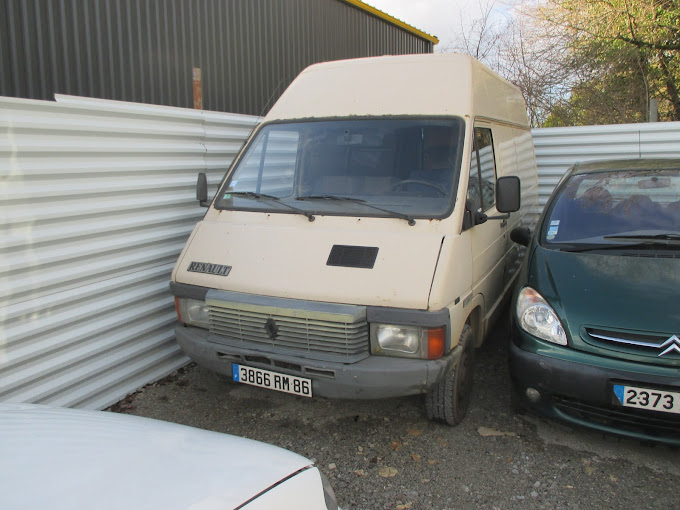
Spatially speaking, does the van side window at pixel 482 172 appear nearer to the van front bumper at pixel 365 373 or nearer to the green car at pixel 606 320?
the green car at pixel 606 320

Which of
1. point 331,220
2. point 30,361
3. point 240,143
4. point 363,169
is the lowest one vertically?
point 30,361

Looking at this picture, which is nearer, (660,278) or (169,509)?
(169,509)

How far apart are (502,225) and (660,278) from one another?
5.33 feet

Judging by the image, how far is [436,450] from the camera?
139 inches

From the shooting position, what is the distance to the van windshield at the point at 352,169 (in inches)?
149

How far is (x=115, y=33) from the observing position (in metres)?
6.46

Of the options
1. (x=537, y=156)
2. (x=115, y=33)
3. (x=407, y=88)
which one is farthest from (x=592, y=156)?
(x=115, y=33)

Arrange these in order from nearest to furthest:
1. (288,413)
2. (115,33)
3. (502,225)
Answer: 1. (288,413)
2. (502,225)
3. (115,33)

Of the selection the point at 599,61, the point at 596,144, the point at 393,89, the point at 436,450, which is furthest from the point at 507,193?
the point at 599,61

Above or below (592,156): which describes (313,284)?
below

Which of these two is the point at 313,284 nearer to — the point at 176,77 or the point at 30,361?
the point at 30,361

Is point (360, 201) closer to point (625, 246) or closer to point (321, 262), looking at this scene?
point (321, 262)

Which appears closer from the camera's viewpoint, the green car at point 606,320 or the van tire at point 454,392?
the green car at point 606,320

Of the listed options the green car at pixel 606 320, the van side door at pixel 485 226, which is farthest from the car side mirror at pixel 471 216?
the green car at pixel 606 320
